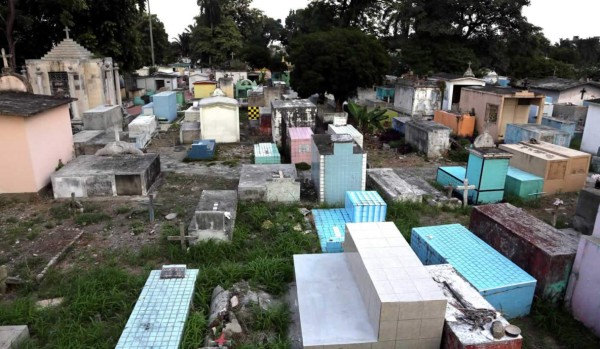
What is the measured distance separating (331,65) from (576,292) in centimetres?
1876

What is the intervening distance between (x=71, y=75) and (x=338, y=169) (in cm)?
1880

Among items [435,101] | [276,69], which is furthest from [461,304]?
[276,69]

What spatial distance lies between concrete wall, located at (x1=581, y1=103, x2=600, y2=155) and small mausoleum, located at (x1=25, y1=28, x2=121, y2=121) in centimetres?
2578

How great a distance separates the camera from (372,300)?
227 inches

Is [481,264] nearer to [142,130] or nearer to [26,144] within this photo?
[26,144]

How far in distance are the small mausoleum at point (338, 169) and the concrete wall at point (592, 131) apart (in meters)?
12.8

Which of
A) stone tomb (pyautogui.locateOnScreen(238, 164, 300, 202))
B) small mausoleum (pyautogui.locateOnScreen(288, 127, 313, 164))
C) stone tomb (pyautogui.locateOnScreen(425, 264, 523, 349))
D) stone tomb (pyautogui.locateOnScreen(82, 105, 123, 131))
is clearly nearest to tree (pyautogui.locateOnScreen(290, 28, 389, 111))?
small mausoleum (pyautogui.locateOnScreen(288, 127, 313, 164))

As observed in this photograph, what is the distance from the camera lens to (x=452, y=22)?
122ft

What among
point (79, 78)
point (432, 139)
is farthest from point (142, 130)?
point (432, 139)

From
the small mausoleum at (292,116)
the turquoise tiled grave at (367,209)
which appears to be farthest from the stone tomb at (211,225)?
the small mausoleum at (292,116)

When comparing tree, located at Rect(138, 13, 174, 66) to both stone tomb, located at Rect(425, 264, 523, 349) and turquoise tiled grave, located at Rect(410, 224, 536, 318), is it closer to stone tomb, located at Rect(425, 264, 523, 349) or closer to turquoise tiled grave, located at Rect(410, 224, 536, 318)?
turquoise tiled grave, located at Rect(410, 224, 536, 318)

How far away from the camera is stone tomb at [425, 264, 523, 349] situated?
525 centimetres

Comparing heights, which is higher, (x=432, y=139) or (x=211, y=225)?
(x=432, y=139)

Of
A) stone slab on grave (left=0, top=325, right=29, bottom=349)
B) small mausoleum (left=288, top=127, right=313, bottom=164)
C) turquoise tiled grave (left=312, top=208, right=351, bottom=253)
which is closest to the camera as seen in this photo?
stone slab on grave (left=0, top=325, right=29, bottom=349)
